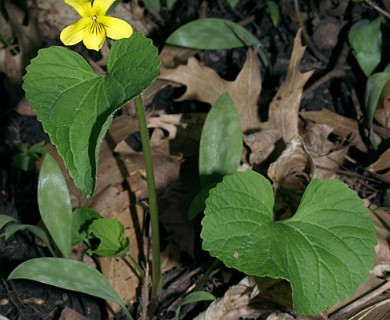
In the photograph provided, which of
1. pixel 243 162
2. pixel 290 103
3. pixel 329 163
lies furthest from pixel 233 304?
pixel 290 103

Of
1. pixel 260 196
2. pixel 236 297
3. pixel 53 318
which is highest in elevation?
pixel 260 196

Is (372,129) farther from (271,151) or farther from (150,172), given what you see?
(150,172)

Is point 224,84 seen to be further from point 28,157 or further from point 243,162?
point 28,157

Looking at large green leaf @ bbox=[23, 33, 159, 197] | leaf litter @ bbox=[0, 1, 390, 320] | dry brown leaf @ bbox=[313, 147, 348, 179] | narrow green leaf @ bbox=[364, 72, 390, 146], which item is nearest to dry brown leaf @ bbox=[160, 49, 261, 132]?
leaf litter @ bbox=[0, 1, 390, 320]

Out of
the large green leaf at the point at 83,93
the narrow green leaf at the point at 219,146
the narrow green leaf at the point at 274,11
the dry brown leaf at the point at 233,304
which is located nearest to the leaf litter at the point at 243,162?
the dry brown leaf at the point at 233,304

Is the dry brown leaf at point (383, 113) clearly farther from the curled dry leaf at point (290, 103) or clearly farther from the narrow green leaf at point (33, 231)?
the narrow green leaf at point (33, 231)

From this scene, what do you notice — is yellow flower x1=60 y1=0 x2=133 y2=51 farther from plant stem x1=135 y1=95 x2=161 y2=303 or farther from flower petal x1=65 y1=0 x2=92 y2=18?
plant stem x1=135 y1=95 x2=161 y2=303

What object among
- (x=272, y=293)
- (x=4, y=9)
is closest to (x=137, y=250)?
(x=272, y=293)
